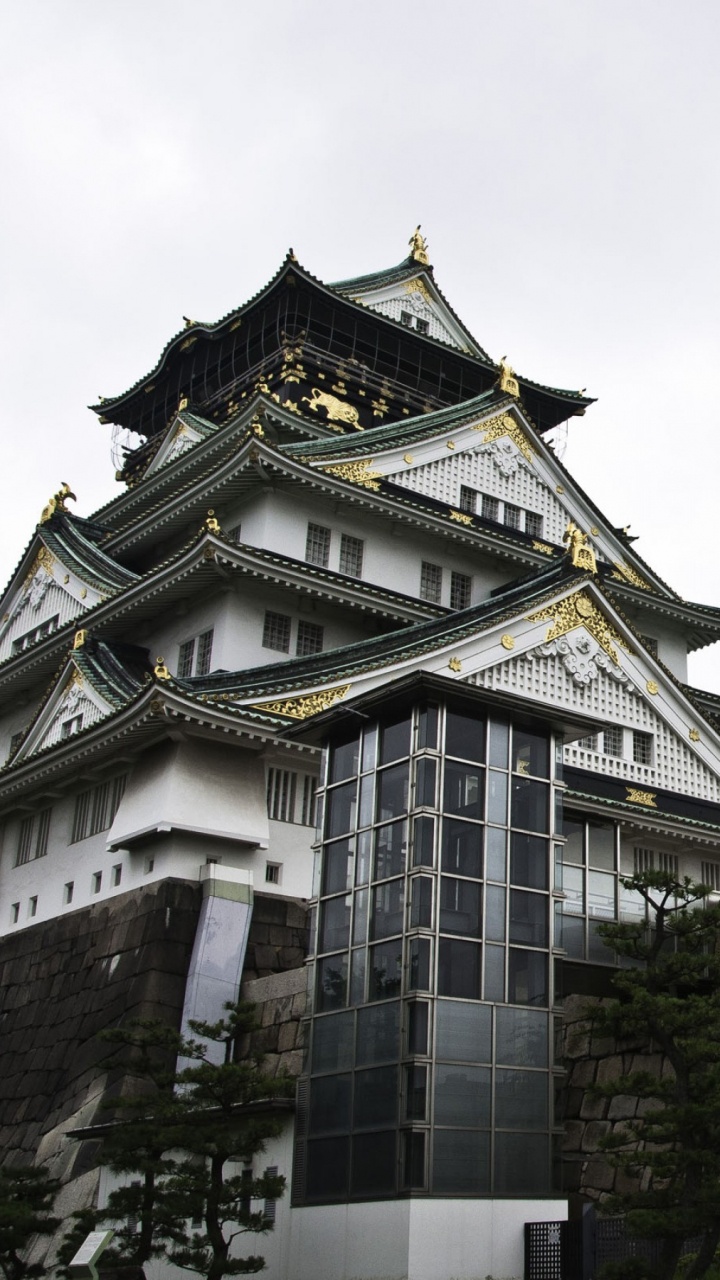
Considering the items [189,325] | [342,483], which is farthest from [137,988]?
[189,325]

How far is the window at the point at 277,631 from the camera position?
116 feet

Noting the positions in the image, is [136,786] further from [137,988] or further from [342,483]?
[342,483]

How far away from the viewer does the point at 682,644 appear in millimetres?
43906

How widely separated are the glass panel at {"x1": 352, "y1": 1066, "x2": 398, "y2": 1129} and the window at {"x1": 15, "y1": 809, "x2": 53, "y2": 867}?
15.2 m

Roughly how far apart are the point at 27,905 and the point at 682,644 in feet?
68.7

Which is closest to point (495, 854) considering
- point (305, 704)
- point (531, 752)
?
point (531, 752)

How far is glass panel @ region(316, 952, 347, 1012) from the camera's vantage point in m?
22.1

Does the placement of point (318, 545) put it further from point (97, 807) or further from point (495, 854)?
point (495, 854)

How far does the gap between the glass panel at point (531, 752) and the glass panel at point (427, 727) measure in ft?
5.15

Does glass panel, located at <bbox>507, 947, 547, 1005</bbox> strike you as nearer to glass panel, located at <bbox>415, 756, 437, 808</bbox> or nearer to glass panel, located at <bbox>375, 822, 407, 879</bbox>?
glass panel, located at <bbox>375, 822, 407, 879</bbox>

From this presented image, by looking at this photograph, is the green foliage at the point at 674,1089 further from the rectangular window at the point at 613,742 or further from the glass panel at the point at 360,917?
the rectangular window at the point at 613,742

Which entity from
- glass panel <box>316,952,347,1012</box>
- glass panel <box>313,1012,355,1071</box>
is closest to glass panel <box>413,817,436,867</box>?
glass panel <box>316,952,347,1012</box>

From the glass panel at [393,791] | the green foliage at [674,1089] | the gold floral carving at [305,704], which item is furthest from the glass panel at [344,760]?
the green foliage at [674,1089]

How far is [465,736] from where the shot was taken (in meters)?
22.5
